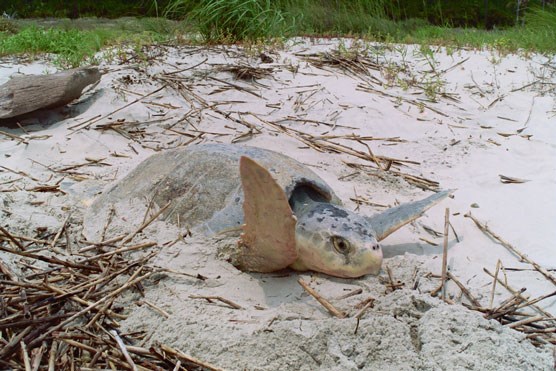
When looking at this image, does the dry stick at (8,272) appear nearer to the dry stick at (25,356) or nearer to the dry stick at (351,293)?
the dry stick at (25,356)

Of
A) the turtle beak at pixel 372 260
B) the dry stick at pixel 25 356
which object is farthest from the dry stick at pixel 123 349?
the turtle beak at pixel 372 260

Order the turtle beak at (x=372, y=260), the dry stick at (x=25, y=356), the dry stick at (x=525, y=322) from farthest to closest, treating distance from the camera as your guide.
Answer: the turtle beak at (x=372, y=260) < the dry stick at (x=525, y=322) < the dry stick at (x=25, y=356)

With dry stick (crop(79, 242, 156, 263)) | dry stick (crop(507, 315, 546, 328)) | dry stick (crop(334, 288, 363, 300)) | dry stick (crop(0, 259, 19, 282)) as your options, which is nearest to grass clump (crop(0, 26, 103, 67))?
dry stick (crop(79, 242, 156, 263))

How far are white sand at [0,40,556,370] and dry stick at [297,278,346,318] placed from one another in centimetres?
2

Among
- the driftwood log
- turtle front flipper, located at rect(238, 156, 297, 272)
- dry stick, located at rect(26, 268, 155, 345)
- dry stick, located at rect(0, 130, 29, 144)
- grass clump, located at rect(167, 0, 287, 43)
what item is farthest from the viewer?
grass clump, located at rect(167, 0, 287, 43)

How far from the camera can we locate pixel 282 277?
1.70m

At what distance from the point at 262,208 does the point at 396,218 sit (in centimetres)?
55

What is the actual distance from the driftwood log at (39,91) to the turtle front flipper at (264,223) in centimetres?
216

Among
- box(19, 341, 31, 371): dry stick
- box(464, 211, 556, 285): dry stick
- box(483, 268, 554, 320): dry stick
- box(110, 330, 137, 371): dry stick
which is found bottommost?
box(464, 211, 556, 285): dry stick

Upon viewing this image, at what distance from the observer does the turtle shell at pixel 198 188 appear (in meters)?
1.88

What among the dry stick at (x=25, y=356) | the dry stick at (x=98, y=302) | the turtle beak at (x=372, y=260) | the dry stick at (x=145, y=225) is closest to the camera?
the dry stick at (x=25, y=356)

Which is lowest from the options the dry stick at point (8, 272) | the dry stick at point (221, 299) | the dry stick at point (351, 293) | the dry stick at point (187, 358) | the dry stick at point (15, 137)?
the dry stick at point (15, 137)

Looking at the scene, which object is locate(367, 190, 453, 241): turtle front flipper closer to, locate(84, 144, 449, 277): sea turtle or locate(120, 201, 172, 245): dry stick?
locate(84, 144, 449, 277): sea turtle

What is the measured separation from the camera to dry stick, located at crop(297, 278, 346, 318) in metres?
1.42
